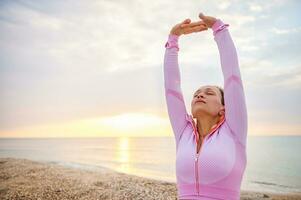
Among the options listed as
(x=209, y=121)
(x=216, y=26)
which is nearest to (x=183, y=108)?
(x=209, y=121)

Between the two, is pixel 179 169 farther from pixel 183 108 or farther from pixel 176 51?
pixel 176 51

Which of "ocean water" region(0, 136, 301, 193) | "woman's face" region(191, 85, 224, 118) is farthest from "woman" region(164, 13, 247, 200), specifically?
"ocean water" region(0, 136, 301, 193)

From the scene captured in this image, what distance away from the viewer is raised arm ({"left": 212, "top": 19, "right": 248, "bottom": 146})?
10.2 feet

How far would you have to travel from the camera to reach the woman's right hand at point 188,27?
3.73 meters

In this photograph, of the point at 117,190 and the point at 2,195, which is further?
the point at 117,190

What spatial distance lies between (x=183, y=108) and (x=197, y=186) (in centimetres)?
90

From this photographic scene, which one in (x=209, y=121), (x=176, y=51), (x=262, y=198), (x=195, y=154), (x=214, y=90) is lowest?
(x=262, y=198)

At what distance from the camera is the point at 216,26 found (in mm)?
3471

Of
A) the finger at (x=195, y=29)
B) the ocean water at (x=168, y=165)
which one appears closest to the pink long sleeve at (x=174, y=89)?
the finger at (x=195, y=29)

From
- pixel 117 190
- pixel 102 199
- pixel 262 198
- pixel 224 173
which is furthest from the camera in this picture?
pixel 262 198

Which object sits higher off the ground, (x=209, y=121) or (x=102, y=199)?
(x=209, y=121)

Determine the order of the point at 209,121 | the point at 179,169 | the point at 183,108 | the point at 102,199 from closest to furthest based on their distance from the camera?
the point at 179,169, the point at 209,121, the point at 183,108, the point at 102,199

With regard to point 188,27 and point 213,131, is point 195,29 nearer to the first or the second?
point 188,27

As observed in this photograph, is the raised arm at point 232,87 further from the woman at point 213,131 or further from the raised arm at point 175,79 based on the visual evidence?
the raised arm at point 175,79
